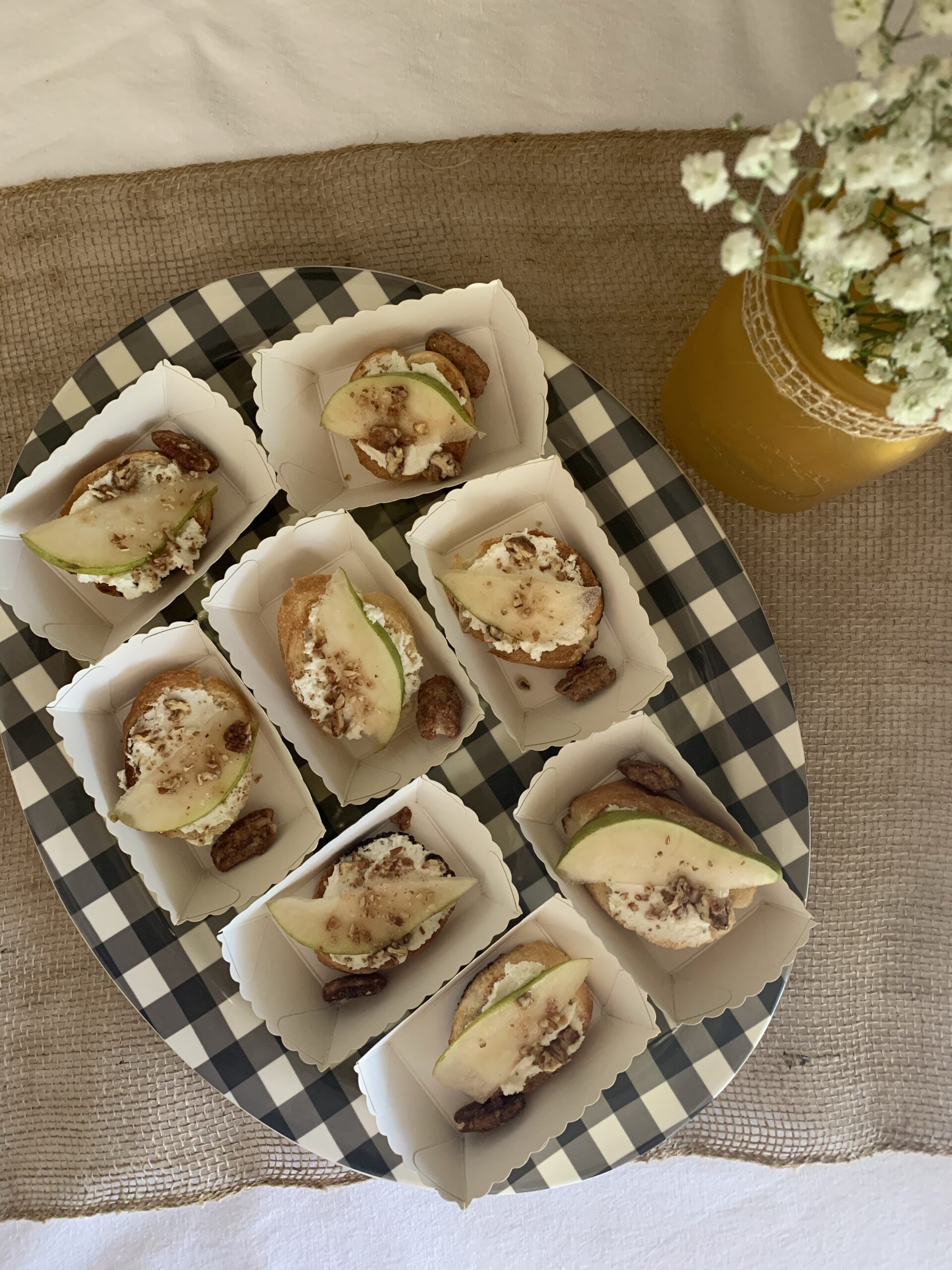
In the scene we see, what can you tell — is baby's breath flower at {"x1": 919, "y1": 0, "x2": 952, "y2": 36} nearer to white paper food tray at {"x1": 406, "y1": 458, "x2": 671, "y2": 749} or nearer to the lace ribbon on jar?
the lace ribbon on jar

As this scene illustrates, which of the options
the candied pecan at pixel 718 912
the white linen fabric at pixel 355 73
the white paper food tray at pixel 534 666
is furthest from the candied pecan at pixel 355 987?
the white linen fabric at pixel 355 73

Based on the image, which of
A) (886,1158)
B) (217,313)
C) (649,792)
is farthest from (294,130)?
(886,1158)

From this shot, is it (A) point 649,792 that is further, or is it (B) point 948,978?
(B) point 948,978

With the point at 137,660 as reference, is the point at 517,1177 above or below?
below

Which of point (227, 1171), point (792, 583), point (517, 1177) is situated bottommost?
point (517, 1177)

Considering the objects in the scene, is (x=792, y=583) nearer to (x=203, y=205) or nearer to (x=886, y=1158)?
(x=886, y=1158)

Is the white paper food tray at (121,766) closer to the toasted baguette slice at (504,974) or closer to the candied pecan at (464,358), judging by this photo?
the toasted baguette slice at (504,974)

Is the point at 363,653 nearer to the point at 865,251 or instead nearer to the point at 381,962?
the point at 381,962
